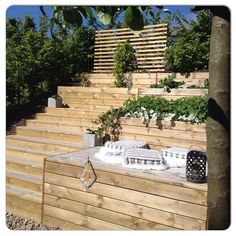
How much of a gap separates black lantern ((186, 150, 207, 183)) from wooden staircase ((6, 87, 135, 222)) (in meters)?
1.96

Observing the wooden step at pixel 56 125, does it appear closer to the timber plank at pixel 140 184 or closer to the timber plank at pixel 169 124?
the timber plank at pixel 169 124

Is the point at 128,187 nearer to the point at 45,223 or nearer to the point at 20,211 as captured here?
the point at 45,223

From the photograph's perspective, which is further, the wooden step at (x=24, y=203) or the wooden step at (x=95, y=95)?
the wooden step at (x=95, y=95)

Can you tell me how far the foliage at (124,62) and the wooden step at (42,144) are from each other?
227cm

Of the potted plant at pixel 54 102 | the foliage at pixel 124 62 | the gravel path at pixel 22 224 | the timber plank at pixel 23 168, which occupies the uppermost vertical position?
the foliage at pixel 124 62

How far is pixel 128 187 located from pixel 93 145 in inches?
57.4

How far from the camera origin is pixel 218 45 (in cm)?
115

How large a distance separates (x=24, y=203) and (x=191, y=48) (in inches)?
166

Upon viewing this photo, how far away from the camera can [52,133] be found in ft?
18.6

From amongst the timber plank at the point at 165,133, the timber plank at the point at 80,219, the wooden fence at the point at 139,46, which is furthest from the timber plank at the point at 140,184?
the wooden fence at the point at 139,46

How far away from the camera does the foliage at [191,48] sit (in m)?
6.62

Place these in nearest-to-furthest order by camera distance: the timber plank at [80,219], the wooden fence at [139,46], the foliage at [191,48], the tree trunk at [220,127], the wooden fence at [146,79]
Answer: the tree trunk at [220,127]
the timber plank at [80,219]
the wooden fence at [146,79]
the foliage at [191,48]
the wooden fence at [139,46]

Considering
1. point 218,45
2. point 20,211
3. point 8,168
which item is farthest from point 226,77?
point 8,168

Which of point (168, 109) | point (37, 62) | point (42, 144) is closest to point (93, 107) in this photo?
point (42, 144)
